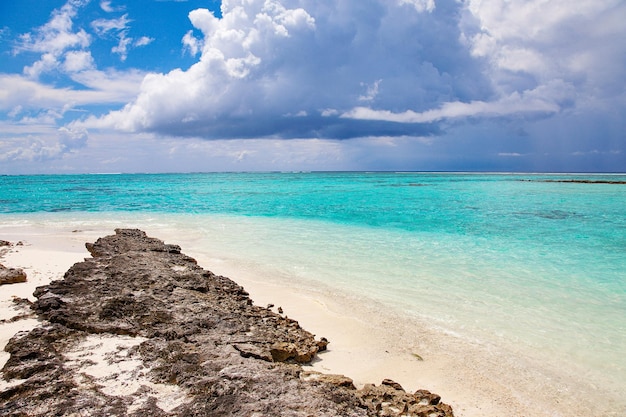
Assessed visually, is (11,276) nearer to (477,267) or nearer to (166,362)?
(166,362)

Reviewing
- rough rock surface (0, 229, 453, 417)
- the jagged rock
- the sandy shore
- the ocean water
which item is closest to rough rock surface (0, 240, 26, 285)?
the jagged rock

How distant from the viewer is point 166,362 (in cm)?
346

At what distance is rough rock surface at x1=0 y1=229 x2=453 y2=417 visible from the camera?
9.29ft

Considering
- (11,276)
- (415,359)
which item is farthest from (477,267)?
(11,276)

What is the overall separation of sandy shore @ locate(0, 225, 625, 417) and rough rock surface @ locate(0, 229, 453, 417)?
20.4 inches

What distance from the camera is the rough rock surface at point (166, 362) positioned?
283cm

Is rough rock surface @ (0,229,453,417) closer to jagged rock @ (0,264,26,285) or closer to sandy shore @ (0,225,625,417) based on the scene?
sandy shore @ (0,225,625,417)

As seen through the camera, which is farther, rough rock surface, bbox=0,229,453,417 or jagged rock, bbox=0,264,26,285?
jagged rock, bbox=0,264,26,285

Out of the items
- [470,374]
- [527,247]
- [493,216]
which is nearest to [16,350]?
[470,374]

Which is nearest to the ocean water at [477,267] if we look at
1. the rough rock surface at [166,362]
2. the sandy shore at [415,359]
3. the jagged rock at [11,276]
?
the sandy shore at [415,359]

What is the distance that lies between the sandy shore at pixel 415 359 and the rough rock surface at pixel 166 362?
1.70 ft

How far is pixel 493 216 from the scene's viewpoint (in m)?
20.3

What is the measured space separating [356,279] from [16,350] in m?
6.24

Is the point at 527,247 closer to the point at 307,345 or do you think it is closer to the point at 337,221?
the point at 337,221
